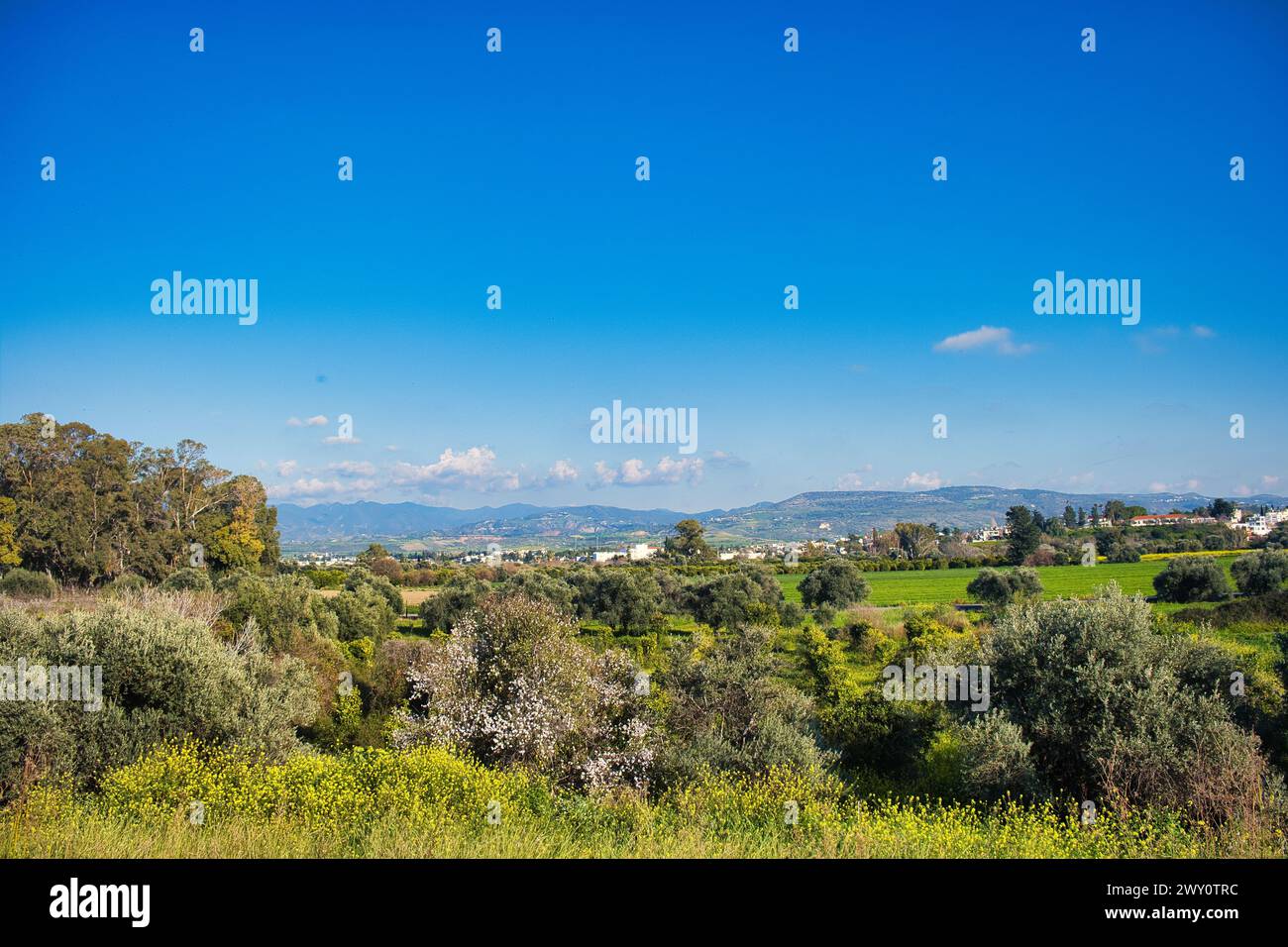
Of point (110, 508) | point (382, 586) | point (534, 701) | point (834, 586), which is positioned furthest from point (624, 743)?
point (110, 508)

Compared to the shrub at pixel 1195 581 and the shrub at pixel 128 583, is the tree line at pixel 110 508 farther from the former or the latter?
the shrub at pixel 1195 581

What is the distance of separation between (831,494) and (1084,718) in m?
134

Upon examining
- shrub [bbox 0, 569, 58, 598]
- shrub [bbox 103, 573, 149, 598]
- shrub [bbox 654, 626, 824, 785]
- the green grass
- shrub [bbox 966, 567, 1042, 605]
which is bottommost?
shrub [bbox 966, 567, 1042, 605]

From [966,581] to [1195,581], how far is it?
879 inches

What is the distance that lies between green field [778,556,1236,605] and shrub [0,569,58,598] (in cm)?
4696

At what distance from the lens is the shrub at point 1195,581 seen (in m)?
50.4

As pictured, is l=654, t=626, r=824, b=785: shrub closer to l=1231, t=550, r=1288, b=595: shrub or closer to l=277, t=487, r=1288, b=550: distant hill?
l=1231, t=550, r=1288, b=595: shrub

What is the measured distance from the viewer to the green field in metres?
58.9

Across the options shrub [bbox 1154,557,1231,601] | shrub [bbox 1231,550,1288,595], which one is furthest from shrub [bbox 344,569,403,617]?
shrub [bbox 1231,550,1288,595]

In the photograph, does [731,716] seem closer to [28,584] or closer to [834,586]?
[834,586]

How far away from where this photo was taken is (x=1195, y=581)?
50594mm

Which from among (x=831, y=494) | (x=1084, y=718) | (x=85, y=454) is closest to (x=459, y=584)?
(x=85, y=454)

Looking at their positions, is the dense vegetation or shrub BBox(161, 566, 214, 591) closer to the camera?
the dense vegetation
